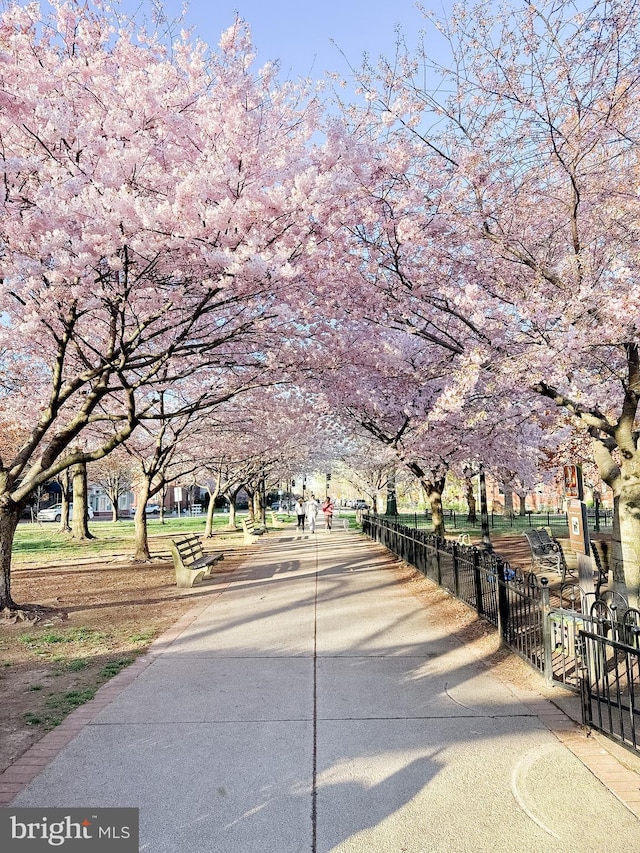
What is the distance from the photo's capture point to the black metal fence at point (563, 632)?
4602mm

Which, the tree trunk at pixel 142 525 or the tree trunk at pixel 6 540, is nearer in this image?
the tree trunk at pixel 6 540

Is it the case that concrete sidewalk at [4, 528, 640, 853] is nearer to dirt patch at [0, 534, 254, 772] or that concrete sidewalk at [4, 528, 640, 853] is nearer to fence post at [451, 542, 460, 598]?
dirt patch at [0, 534, 254, 772]

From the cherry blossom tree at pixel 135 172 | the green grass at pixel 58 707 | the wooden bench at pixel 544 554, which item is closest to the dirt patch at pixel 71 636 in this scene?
the green grass at pixel 58 707

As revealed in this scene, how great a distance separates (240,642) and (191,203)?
5.41 m

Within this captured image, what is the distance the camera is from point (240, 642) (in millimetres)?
7812

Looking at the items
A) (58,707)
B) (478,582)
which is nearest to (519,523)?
(478,582)

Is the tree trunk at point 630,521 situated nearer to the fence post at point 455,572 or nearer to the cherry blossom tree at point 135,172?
the fence post at point 455,572

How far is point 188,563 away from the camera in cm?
1330

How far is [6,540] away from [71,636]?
2.43 m

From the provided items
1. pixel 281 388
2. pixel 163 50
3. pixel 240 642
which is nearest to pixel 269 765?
pixel 240 642

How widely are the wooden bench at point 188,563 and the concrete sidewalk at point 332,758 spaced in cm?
519

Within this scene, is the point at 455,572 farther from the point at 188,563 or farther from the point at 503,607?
the point at 188,563

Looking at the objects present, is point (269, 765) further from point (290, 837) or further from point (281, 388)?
point (281, 388)

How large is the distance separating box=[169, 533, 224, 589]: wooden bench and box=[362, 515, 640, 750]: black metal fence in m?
4.95
